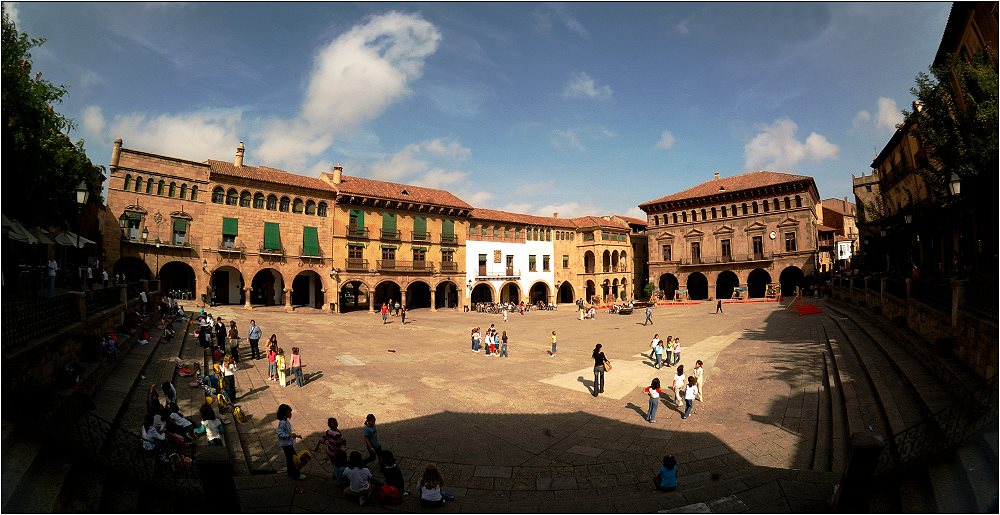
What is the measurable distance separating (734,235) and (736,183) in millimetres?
6154

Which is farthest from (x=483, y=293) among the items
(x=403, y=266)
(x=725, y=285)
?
(x=725, y=285)

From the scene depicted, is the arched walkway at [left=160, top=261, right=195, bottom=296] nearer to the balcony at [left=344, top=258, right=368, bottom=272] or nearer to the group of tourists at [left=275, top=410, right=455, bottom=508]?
the balcony at [left=344, top=258, right=368, bottom=272]

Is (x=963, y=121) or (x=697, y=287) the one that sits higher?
(x=963, y=121)

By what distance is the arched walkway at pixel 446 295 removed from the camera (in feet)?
152

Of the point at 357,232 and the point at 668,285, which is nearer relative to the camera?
the point at 357,232

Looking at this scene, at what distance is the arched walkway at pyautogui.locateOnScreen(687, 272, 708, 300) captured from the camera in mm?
54062

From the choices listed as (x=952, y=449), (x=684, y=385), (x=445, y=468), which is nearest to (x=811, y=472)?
(x=952, y=449)

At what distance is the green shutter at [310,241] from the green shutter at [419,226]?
9031 millimetres

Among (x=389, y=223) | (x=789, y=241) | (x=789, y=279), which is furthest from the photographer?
(x=789, y=279)

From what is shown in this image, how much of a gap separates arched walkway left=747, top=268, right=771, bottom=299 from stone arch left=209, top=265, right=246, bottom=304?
51577 mm

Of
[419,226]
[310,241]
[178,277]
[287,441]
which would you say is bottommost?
[287,441]

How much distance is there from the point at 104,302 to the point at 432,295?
2901 centimetres

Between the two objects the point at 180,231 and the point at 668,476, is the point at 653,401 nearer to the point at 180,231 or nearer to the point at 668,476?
the point at 668,476

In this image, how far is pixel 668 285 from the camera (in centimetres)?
5534
